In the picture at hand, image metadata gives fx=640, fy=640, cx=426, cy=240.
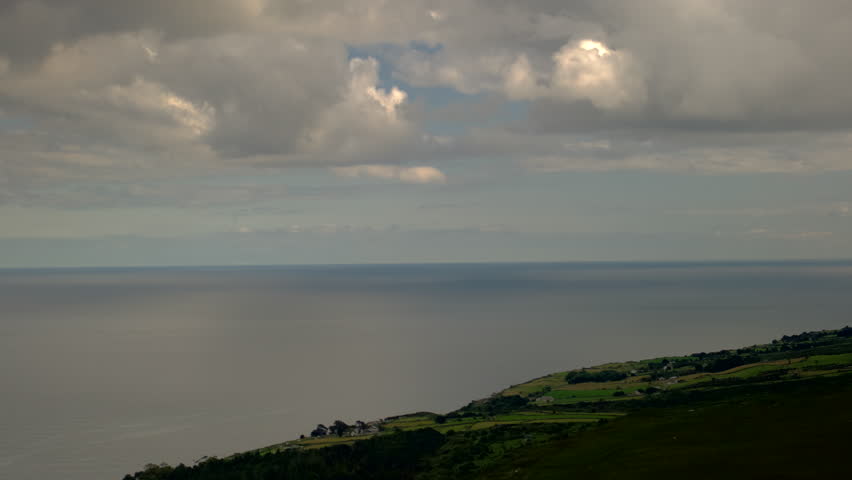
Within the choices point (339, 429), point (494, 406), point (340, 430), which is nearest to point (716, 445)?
point (340, 430)

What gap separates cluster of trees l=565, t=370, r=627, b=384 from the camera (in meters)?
150

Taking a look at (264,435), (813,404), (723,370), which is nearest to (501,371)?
(723,370)

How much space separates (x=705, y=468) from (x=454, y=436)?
52063 mm

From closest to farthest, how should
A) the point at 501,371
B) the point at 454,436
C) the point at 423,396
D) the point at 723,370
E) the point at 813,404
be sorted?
the point at 813,404 → the point at 454,436 → the point at 723,370 → the point at 423,396 → the point at 501,371

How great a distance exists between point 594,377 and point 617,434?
8946cm

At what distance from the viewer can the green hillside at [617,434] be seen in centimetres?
4678

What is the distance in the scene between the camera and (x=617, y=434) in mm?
65562

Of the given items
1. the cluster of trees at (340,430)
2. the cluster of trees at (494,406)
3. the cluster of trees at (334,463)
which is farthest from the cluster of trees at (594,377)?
the cluster of trees at (334,463)

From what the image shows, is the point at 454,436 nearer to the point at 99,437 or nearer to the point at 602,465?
the point at 602,465

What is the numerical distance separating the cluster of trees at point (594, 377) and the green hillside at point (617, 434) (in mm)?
312

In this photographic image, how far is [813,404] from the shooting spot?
59.7 metres

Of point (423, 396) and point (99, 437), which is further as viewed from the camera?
point (423, 396)

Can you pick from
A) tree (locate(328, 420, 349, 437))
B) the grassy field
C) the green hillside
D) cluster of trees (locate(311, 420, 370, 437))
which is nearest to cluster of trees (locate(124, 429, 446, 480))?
the green hillside

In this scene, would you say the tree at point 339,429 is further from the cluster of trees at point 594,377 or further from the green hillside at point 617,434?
the cluster of trees at point 594,377
